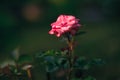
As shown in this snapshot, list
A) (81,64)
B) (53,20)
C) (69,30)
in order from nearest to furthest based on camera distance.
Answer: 1. (69,30)
2. (81,64)
3. (53,20)

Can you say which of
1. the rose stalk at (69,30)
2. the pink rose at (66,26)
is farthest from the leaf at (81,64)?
the pink rose at (66,26)

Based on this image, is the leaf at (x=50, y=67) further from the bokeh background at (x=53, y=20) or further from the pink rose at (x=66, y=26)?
the bokeh background at (x=53, y=20)

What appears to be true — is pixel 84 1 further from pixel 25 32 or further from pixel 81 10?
pixel 25 32

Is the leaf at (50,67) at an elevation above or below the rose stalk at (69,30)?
below

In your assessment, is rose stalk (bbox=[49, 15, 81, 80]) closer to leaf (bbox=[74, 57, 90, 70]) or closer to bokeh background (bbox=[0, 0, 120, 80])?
leaf (bbox=[74, 57, 90, 70])

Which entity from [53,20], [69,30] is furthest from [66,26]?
[53,20]

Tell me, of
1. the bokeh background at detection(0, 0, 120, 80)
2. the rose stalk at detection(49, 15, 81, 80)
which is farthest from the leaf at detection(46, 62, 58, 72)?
the bokeh background at detection(0, 0, 120, 80)

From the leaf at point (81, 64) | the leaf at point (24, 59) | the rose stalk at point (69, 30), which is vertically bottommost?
the leaf at point (81, 64)

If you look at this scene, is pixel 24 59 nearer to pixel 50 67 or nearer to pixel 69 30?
pixel 50 67

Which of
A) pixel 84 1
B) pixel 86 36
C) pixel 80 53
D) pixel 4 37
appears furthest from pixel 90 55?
pixel 84 1
